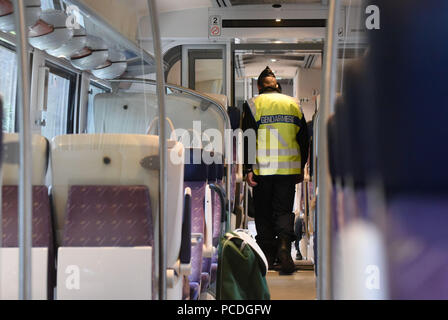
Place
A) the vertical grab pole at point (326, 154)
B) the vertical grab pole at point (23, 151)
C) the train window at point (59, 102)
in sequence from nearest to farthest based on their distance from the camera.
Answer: the vertical grab pole at point (326, 154) → the vertical grab pole at point (23, 151) → the train window at point (59, 102)

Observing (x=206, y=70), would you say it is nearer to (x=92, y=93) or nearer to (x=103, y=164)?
(x=92, y=93)

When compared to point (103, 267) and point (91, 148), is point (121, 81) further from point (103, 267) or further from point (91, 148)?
point (103, 267)

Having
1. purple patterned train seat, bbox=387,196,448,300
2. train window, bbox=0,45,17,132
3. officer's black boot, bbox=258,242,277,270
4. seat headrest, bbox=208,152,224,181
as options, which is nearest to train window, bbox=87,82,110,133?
seat headrest, bbox=208,152,224,181

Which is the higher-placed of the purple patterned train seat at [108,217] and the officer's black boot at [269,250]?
the purple patterned train seat at [108,217]

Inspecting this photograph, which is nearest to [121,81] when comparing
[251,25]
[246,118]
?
[246,118]

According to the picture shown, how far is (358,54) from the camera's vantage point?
1.12 m

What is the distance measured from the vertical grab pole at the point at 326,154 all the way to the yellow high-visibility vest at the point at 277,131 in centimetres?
299

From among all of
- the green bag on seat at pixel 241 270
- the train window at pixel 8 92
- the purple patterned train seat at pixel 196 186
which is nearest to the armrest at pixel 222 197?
the purple patterned train seat at pixel 196 186

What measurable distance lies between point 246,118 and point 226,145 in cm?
30

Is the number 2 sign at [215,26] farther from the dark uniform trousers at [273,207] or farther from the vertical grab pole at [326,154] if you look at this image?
the vertical grab pole at [326,154]

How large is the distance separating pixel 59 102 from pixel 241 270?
2072 millimetres

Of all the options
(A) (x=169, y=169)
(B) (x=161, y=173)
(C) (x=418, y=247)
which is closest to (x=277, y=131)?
(A) (x=169, y=169)

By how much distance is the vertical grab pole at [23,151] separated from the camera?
1.47 meters

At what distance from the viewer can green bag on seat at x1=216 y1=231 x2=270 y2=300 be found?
2.56 metres
